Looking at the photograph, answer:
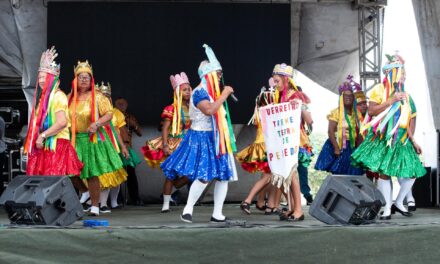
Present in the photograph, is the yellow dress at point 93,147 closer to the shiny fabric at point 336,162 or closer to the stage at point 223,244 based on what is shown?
the stage at point 223,244

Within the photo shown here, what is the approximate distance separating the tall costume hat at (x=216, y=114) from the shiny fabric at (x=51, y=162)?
143 cm

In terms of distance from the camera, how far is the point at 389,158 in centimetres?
792

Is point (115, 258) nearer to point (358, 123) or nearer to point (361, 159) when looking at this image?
point (361, 159)

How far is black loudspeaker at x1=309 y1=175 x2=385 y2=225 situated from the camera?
6617 millimetres

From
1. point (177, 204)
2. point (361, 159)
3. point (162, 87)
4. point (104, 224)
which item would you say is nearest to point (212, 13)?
point (162, 87)

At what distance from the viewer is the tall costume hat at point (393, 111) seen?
7965mm

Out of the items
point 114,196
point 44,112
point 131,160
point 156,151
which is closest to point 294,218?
point 44,112

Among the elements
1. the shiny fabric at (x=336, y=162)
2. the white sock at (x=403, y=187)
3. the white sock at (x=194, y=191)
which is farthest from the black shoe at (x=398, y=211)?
the white sock at (x=194, y=191)

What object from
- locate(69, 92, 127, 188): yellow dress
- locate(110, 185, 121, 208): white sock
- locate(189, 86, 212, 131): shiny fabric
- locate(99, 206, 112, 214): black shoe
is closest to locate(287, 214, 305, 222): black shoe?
locate(189, 86, 212, 131): shiny fabric

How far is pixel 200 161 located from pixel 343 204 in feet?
4.50

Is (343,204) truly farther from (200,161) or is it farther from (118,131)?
(118,131)

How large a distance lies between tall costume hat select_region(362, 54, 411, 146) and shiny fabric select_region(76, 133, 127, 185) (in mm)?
2677

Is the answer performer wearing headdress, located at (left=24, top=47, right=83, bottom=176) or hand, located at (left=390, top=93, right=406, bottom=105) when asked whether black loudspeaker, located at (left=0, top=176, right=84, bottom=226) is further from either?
hand, located at (left=390, top=93, right=406, bottom=105)

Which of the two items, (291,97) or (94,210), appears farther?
(94,210)
